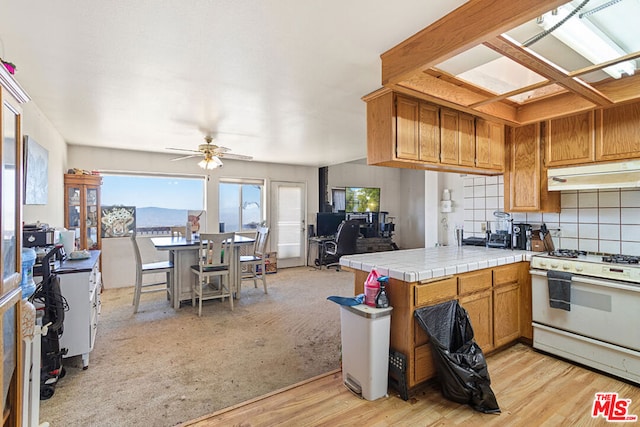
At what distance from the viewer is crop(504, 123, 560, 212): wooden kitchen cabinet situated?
298 centimetres

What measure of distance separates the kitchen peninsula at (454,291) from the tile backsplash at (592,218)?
53cm

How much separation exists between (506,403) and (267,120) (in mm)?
3246

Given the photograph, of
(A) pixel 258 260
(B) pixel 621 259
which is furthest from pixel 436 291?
(A) pixel 258 260

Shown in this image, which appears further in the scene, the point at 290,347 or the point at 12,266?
the point at 290,347

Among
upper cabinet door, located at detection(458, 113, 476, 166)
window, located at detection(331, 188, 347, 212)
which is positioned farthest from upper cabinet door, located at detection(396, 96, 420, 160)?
window, located at detection(331, 188, 347, 212)

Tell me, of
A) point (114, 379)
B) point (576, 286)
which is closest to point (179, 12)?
point (114, 379)

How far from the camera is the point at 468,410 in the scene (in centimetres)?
192

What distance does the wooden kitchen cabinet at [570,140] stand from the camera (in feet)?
8.73

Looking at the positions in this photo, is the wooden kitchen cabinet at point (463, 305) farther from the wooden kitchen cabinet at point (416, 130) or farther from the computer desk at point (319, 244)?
the computer desk at point (319, 244)

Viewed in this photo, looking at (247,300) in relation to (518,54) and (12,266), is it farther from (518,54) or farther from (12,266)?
(518,54)

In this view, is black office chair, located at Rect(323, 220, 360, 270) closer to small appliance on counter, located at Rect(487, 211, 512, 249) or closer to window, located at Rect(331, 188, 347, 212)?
window, located at Rect(331, 188, 347, 212)

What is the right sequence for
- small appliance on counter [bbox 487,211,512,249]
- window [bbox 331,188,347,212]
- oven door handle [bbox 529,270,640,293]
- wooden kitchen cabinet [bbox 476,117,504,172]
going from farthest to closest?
1. window [bbox 331,188,347,212]
2. small appliance on counter [bbox 487,211,512,249]
3. wooden kitchen cabinet [bbox 476,117,504,172]
4. oven door handle [bbox 529,270,640,293]

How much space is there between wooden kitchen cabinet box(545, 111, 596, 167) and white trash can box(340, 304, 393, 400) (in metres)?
2.26

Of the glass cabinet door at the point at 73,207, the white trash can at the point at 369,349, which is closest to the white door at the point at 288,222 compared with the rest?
the glass cabinet door at the point at 73,207
